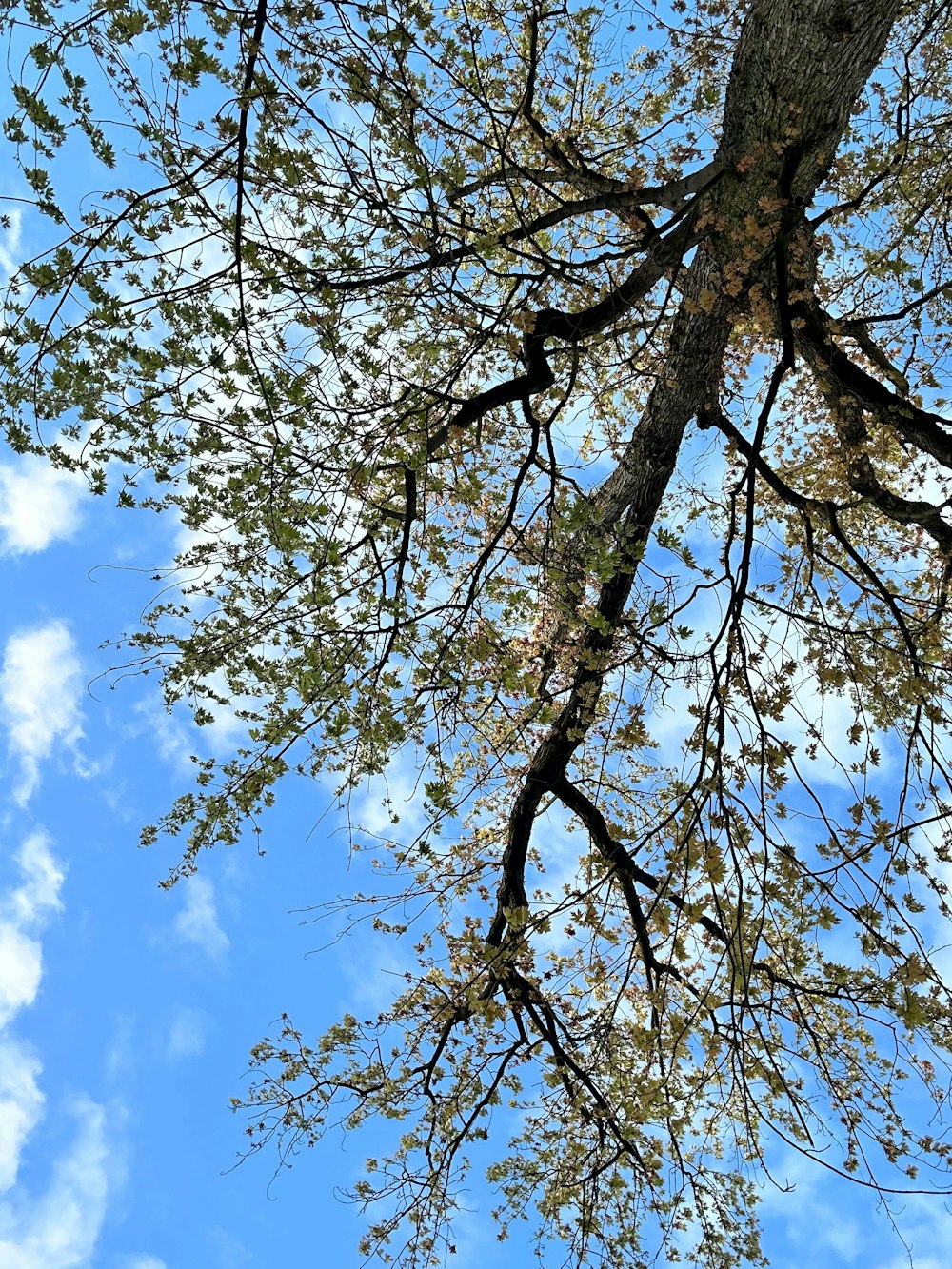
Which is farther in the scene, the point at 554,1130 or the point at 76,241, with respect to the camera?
the point at 554,1130

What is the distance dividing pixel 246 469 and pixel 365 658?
145 centimetres

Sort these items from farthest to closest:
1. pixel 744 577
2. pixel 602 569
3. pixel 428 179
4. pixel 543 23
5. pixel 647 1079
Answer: pixel 647 1079 < pixel 543 23 < pixel 744 577 < pixel 602 569 < pixel 428 179

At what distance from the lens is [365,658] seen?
5344 millimetres

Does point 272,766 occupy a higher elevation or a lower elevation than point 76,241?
lower

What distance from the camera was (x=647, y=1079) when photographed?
251 inches

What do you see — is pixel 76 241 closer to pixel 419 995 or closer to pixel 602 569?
pixel 602 569

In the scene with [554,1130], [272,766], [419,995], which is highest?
[272,766]

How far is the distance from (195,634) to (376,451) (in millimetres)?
1677

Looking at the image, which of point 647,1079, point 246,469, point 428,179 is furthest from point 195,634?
point 647,1079

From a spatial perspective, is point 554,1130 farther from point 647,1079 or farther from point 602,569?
point 602,569

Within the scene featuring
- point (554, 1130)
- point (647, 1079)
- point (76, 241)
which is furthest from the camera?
point (554, 1130)

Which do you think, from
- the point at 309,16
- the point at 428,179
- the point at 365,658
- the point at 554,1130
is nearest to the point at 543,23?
the point at 309,16

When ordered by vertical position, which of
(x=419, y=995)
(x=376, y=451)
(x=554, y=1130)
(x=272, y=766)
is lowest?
(x=554, y=1130)

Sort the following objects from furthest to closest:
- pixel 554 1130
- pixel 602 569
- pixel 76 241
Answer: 1. pixel 554 1130
2. pixel 602 569
3. pixel 76 241
